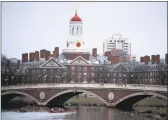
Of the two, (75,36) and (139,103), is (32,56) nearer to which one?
(75,36)

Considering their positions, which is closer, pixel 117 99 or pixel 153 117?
pixel 153 117

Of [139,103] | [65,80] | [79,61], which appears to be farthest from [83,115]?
[139,103]

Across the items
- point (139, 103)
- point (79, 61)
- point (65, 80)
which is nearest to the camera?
point (79, 61)

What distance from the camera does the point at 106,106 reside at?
9820 mm

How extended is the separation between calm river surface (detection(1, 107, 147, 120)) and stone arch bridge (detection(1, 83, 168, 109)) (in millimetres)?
309

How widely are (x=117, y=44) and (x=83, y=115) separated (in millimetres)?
1446

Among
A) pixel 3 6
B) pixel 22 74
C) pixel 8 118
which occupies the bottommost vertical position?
pixel 8 118

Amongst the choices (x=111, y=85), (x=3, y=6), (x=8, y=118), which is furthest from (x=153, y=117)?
(x=3, y=6)

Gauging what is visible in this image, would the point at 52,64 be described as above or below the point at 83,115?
above

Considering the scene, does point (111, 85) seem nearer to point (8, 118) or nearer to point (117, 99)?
point (117, 99)

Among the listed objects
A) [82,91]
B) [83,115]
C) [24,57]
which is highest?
[24,57]

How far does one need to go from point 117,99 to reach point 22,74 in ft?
6.27

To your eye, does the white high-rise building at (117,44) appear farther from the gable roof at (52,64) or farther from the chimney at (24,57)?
the chimney at (24,57)

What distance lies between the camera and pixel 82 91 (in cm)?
963
